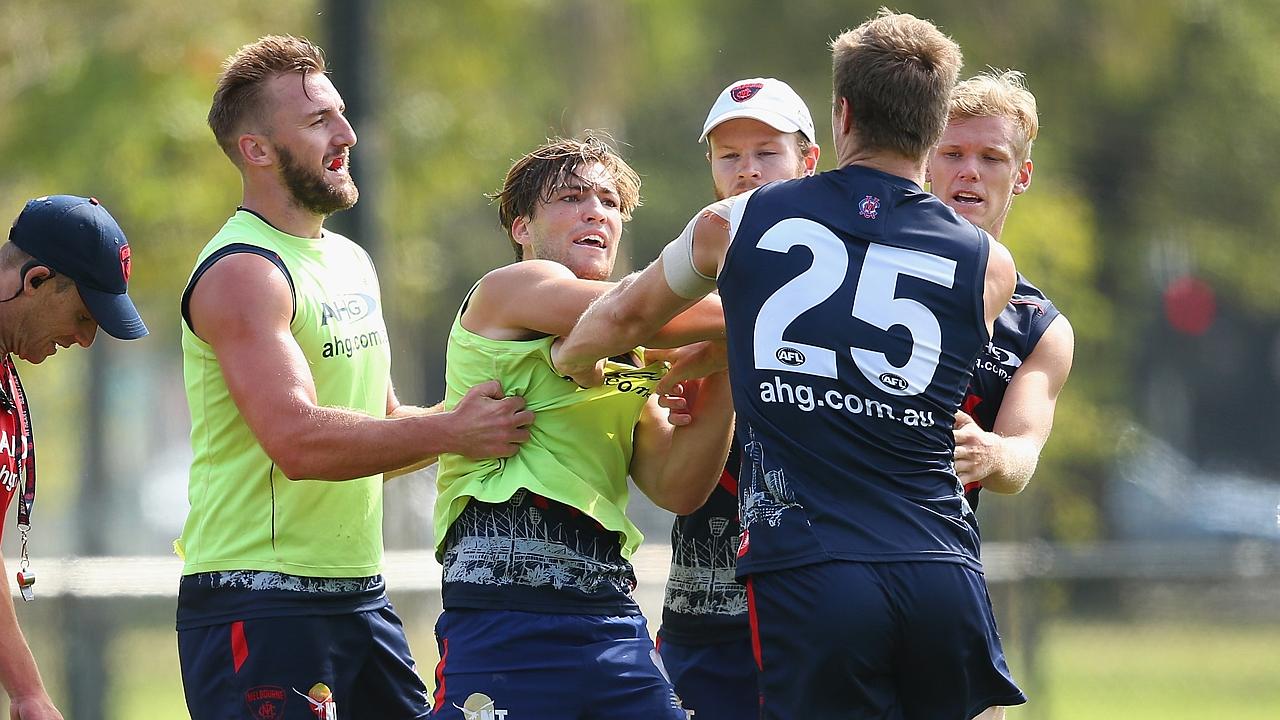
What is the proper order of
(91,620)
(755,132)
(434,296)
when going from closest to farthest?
1. (755,132)
2. (91,620)
3. (434,296)

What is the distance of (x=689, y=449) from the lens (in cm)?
438

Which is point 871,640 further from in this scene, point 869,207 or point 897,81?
point 897,81

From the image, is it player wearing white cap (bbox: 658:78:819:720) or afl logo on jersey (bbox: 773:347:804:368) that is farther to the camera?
player wearing white cap (bbox: 658:78:819:720)

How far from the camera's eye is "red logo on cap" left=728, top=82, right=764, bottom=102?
4.52 meters

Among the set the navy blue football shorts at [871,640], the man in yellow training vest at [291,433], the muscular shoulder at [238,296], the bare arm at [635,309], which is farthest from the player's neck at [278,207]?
the navy blue football shorts at [871,640]

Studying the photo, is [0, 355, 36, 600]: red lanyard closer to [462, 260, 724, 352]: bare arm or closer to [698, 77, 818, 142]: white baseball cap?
[462, 260, 724, 352]: bare arm

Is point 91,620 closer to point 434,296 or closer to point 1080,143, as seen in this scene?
point 434,296

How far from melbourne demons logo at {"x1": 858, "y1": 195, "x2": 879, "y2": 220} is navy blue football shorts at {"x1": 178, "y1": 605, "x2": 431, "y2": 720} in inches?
70.8

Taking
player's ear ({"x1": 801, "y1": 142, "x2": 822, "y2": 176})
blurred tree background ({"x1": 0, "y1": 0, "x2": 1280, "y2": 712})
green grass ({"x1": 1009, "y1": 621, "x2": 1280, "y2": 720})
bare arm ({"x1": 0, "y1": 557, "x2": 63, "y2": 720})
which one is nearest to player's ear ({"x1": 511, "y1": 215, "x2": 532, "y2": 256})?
player's ear ({"x1": 801, "y1": 142, "x2": 822, "y2": 176})

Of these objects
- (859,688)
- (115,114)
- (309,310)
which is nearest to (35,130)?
(115,114)

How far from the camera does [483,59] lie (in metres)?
15.4

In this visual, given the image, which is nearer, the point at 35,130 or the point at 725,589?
the point at 725,589

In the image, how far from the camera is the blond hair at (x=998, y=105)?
466 cm

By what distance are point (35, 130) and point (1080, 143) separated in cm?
1124
